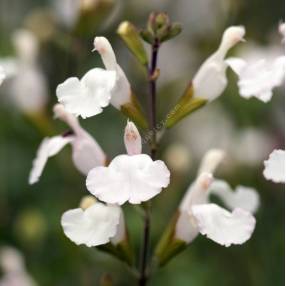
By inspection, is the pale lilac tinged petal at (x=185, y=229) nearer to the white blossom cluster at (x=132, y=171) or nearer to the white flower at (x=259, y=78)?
the white blossom cluster at (x=132, y=171)

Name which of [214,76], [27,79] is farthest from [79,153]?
[27,79]

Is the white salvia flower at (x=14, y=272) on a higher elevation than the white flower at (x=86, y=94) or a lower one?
lower

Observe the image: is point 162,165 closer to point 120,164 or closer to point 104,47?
point 120,164

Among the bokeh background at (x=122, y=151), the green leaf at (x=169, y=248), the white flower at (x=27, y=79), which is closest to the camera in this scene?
the green leaf at (x=169, y=248)

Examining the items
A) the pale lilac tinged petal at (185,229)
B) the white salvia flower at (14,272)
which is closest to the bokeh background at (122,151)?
the white salvia flower at (14,272)

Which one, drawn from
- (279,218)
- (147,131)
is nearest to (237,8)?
(279,218)

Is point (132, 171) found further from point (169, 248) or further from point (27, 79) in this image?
point (27, 79)
